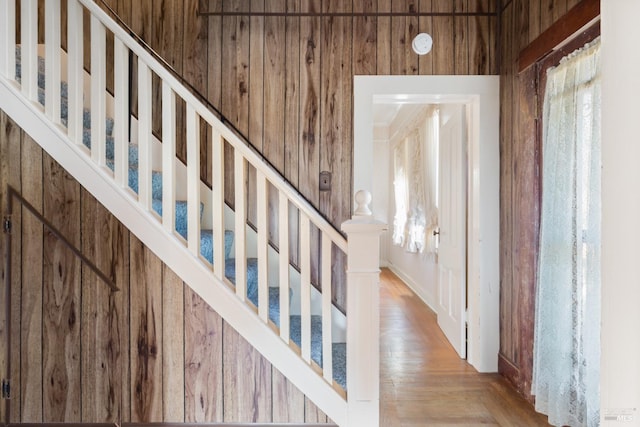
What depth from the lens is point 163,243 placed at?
6.24 feet

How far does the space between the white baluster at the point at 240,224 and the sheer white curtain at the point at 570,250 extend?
1.58 meters

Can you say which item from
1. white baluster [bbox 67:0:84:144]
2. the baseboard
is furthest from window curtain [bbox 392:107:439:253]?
white baluster [bbox 67:0:84:144]

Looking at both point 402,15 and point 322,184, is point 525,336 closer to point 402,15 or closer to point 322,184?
point 322,184

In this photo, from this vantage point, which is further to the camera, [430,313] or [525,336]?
[430,313]

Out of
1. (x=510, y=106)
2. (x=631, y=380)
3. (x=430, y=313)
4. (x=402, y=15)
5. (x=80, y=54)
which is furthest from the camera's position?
(x=430, y=313)

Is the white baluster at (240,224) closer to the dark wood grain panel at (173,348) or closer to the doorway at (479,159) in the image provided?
the dark wood grain panel at (173,348)

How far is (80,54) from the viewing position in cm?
188

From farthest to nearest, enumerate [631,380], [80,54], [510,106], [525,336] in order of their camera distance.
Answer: [510,106], [525,336], [80,54], [631,380]

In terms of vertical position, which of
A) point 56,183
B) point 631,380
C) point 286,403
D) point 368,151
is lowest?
point 286,403

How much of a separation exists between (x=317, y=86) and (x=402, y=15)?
0.79 meters

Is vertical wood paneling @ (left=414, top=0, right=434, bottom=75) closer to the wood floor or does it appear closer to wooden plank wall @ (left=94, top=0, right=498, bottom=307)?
wooden plank wall @ (left=94, top=0, right=498, bottom=307)

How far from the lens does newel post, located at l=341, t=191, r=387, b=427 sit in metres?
1.90

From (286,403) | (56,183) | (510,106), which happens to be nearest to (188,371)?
(286,403)

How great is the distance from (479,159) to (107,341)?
8.39 ft
